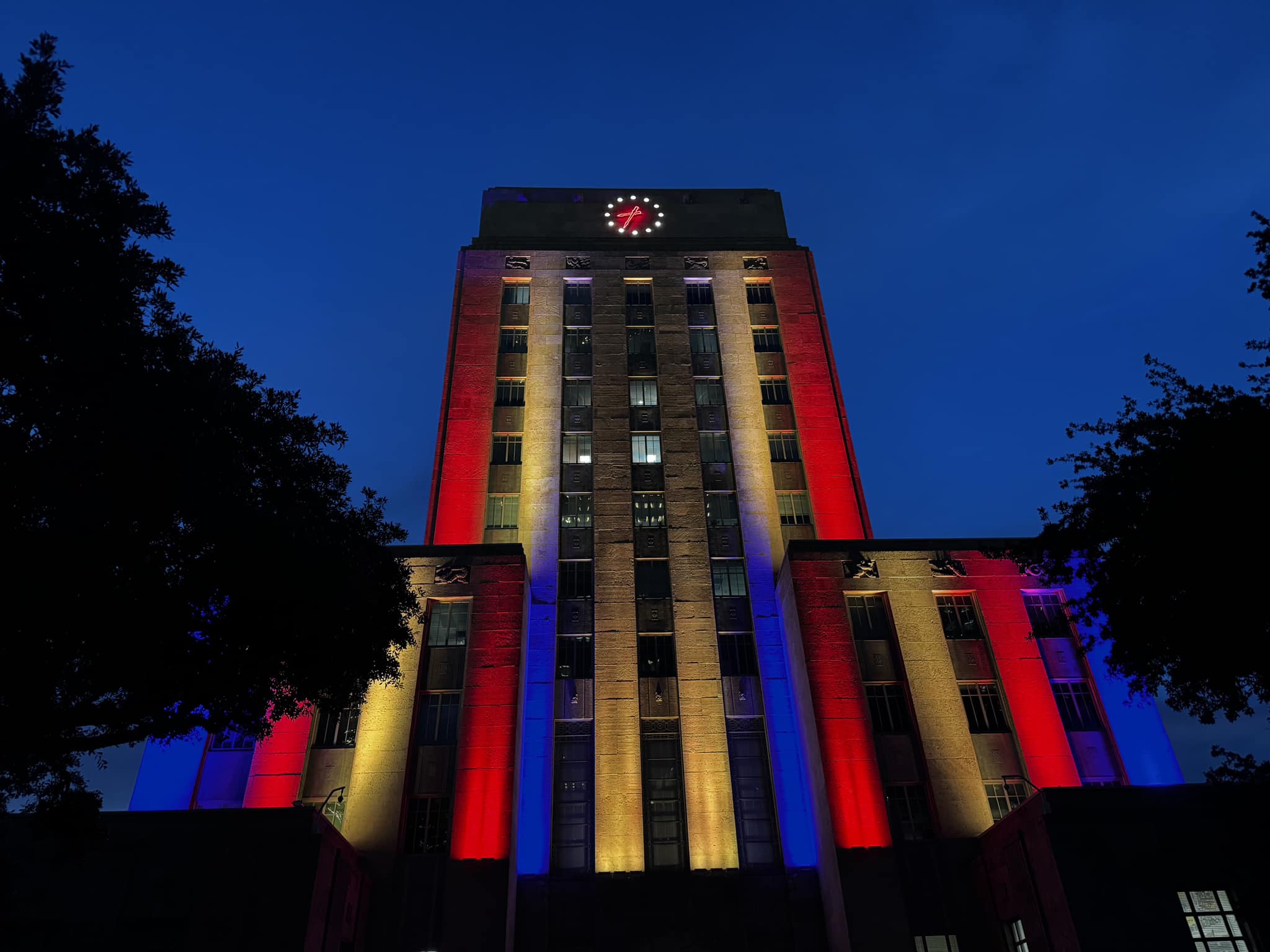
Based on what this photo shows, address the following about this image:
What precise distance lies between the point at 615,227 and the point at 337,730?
39071mm

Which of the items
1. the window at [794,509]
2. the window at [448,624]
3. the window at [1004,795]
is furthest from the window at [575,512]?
the window at [1004,795]

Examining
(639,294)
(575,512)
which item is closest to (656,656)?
(575,512)

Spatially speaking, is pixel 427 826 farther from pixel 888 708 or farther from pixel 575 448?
pixel 575 448

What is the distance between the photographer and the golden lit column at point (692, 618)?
102 ft

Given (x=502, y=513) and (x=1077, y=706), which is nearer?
(x=1077, y=706)

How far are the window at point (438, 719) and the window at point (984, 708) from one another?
21.1 metres

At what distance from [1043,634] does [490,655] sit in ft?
77.4

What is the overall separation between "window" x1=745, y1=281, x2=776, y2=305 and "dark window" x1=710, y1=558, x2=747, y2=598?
64.9 feet

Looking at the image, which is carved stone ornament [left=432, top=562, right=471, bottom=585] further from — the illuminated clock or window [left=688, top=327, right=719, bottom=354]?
the illuminated clock

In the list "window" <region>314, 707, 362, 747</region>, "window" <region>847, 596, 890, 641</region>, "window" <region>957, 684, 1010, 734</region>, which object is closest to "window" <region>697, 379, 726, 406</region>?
"window" <region>847, 596, 890, 641</region>

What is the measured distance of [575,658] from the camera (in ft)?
115

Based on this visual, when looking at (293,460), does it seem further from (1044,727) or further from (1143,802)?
(1044,727)

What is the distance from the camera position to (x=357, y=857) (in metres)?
26.3

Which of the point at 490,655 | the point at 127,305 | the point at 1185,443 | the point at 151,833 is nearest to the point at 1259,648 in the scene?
the point at 1185,443
